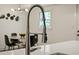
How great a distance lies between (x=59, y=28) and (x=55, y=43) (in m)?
0.11

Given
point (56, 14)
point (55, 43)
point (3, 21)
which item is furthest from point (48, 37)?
point (3, 21)

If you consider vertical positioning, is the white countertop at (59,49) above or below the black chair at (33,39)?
below

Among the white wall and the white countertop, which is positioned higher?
the white wall

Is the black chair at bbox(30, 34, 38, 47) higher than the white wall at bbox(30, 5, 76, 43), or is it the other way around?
the white wall at bbox(30, 5, 76, 43)

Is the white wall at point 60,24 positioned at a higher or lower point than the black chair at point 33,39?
higher

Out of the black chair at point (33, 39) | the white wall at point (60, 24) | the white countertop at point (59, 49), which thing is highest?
the white wall at point (60, 24)

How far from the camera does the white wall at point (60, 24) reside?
2.67ft

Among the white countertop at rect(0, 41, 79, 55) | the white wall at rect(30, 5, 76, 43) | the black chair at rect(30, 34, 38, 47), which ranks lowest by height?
the white countertop at rect(0, 41, 79, 55)

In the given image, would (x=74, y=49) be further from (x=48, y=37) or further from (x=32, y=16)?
(x=32, y=16)

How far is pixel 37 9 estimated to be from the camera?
2.67 feet

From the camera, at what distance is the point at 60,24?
32.4 inches

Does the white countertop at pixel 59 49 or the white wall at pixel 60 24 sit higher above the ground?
the white wall at pixel 60 24

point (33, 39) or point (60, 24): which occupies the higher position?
point (60, 24)

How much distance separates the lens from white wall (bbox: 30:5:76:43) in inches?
32.1
